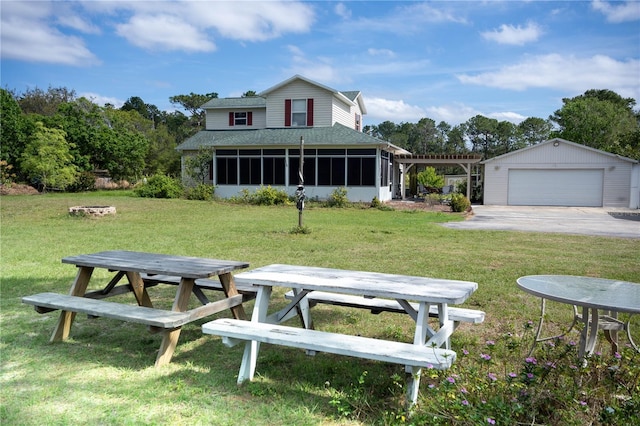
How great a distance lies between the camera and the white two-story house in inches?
858

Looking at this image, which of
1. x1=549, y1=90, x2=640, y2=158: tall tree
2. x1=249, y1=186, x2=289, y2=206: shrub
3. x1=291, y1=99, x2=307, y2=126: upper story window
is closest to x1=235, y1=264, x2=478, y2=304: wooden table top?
x1=249, y1=186, x2=289, y2=206: shrub

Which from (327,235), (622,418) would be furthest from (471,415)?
(327,235)

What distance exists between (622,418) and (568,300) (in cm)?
87

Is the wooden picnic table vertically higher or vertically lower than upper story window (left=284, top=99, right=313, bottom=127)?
lower

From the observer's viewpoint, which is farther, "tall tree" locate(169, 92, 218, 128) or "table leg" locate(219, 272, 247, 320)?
"tall tree" locate(169, 92, 218, 128)

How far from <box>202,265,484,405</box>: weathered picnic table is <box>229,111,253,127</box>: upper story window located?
75.4 feet

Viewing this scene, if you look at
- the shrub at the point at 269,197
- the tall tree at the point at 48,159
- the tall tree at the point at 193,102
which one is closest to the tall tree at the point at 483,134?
the tall tree at the point at 193,102

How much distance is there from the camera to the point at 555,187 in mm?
24719

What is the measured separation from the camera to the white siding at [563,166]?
77.9ft

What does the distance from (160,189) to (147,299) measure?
745 inches

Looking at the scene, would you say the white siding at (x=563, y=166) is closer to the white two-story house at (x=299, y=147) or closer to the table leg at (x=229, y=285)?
the white two-story house at (x=299, y=147)

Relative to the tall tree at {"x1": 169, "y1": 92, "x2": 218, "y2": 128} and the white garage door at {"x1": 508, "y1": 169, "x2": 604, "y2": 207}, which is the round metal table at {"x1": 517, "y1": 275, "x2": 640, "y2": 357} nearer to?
the white garage door at {"x1": 508, "y1": 169, "x2": 604, "y2": 207}

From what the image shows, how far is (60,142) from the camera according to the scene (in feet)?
84.2

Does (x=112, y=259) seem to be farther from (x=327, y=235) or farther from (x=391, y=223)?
(x=391, y=223)
